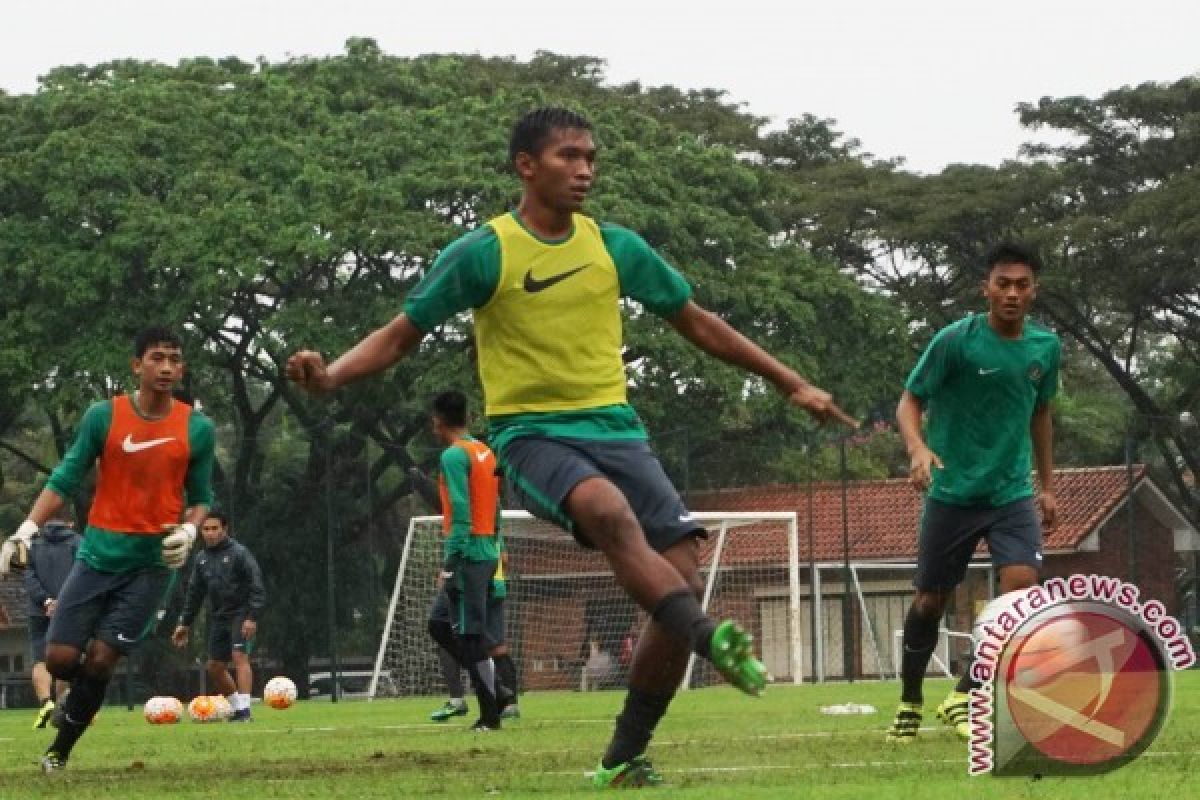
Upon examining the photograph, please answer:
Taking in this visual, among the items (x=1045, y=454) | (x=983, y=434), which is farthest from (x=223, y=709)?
(x=983, y=434)

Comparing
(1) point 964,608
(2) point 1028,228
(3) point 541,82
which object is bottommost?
(1) point 964,608

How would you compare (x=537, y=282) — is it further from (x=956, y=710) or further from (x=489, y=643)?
(x=489, y=643)

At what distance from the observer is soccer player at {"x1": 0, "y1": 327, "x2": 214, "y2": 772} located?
1130 cm

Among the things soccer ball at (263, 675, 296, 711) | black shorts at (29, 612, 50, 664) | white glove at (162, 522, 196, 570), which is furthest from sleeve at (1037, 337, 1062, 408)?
soccer ball at (263, 675, 296, 711)

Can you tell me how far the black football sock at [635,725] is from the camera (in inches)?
332

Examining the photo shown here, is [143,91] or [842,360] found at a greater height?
[143,91]

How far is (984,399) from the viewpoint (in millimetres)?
11250

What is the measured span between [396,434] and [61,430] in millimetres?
6006

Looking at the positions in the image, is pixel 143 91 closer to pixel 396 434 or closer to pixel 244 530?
pixel 396 434

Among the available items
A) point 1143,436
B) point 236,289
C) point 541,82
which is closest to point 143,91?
point 236,289

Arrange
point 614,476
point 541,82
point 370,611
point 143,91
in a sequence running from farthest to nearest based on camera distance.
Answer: point 541,82, point 143,91, point 370,611, point 614,476

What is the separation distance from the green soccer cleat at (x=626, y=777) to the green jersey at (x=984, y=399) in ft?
10.9

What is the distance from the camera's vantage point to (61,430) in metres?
44.1

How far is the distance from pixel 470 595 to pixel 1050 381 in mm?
5851
